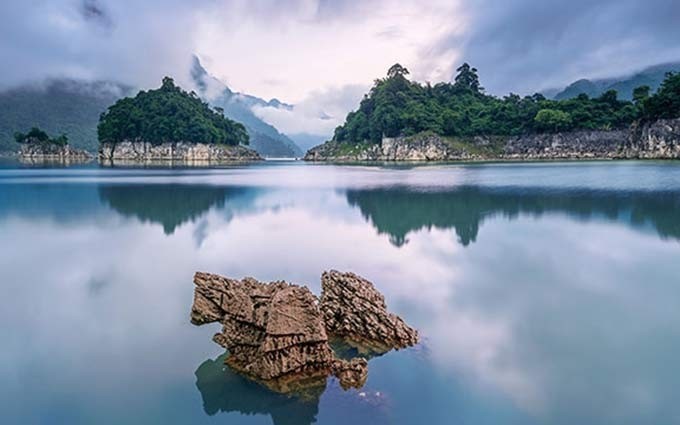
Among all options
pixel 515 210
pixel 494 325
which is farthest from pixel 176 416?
pixel 515 210

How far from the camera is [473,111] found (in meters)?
111

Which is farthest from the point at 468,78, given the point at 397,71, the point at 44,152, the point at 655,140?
the point at 44,152

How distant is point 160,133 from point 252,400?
128504 mm

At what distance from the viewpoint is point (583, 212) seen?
2092cm

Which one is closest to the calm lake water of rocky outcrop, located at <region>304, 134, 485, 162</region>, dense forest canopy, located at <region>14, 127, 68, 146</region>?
rocky outcrop, located at <region>304, 134, 485, 162</region>

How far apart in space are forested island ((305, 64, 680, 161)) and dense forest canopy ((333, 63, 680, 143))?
17 centimetres

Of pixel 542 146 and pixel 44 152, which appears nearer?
pixel 542 146

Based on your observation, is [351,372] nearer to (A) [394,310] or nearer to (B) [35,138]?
(A) [394,310]

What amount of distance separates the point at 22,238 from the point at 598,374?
1876 cm

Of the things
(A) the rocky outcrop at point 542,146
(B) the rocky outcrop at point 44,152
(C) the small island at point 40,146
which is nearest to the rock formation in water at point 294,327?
(A) the rocky outcrop at point 542,146

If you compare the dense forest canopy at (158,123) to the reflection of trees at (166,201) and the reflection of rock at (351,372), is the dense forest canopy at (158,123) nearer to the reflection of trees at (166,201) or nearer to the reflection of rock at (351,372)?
the reflection of trees at (166,201)

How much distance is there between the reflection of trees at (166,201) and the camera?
852 inches

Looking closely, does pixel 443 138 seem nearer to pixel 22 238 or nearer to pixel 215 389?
pixel 22 238

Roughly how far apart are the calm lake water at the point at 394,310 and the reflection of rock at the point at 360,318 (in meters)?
0.40
